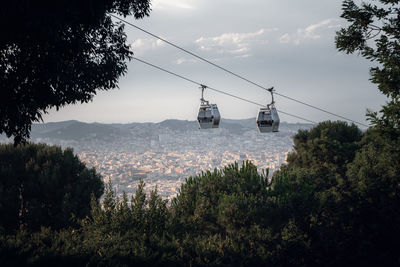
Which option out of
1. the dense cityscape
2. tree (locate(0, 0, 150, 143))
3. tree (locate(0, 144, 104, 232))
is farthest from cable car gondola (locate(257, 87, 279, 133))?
the dense cityscape

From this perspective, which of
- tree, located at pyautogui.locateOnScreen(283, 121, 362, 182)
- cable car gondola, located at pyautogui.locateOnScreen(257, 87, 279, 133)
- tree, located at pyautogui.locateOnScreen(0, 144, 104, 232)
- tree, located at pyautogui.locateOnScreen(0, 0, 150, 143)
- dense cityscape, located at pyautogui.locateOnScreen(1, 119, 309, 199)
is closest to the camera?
tree, located at pyautogui.locateOnScreen(0, 0, 150, 143)

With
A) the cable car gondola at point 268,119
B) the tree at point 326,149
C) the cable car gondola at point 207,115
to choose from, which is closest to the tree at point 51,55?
the cable car gondola at point 207,115

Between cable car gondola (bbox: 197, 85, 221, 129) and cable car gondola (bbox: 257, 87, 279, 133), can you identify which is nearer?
cable car gondola (bbox: 197, 85, 221, 129)

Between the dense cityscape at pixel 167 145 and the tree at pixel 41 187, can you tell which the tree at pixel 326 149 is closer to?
the tree at pixel 41 187

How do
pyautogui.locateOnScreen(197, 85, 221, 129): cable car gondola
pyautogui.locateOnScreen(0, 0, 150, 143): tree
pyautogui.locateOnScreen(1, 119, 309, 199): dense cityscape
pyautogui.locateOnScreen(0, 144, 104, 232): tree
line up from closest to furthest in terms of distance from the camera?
pyautogui.locateOnScreen(0, 0, 150, 143): tree, pyautogui.locateOnScreen(197, 85, 221, 129): cable car gondola, pyautogui.locateOnScreen(0, 144, 104, 232): tree, pyautogui.locateOnScreen(1, 119, 309, 199): dense cityscape

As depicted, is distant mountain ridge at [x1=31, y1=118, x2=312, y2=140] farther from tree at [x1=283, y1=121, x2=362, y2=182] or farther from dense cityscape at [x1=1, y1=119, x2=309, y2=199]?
tree at [x1=283, y1=121, x2=362, y2=182]

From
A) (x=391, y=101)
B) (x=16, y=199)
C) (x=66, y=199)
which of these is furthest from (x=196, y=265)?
(x=16, y=199)

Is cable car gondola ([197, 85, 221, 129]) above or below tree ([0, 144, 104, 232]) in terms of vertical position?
above
